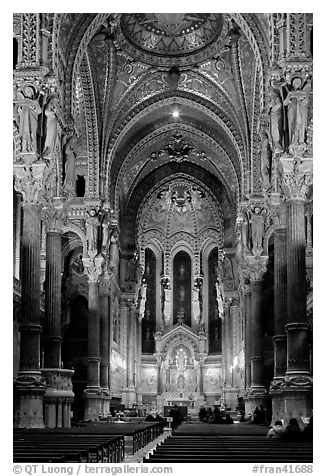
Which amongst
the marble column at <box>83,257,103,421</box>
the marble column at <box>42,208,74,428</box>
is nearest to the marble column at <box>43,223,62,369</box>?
the marble column at <box>42,208,74,428</box>

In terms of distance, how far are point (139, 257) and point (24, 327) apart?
83.8 ft

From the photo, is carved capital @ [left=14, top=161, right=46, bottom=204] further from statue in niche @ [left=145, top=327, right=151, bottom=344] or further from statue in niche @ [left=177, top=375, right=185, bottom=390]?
statue in niche @ [left=177, top=375, right=185, bottom=390]

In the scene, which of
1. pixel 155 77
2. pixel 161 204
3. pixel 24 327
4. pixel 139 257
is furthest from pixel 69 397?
pixel 161 204

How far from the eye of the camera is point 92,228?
29.1m

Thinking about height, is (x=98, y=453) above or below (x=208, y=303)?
below

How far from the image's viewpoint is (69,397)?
19203 mm

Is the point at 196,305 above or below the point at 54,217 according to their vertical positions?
below

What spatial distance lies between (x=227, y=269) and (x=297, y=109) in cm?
2393

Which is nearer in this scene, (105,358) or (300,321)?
(300,321)

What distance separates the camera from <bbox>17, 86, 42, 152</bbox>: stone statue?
56.0 feet

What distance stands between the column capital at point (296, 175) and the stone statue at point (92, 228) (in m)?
13.2

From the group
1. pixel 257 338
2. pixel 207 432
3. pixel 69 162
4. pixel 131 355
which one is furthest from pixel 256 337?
pixel 131 355

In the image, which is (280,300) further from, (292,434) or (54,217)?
(292,434)
